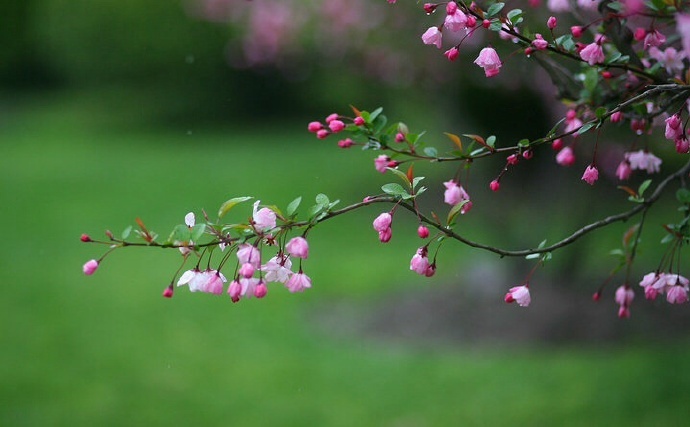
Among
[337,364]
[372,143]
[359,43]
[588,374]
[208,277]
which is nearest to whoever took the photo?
[208,277]

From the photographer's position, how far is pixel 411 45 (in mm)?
6379

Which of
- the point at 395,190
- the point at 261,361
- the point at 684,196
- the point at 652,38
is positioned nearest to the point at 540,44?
the point at 652,38

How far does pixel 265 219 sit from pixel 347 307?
4340 millimetres

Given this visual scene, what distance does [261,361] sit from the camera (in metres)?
5.17

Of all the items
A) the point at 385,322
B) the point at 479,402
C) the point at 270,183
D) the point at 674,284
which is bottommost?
the point at 674,284

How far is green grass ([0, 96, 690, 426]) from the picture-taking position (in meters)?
4.28

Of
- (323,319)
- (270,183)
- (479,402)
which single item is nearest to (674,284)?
(479,402)

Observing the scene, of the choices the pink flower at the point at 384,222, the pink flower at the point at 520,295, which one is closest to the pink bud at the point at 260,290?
the pink flower at the point at 384,222

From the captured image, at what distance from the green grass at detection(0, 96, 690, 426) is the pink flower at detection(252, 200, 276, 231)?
254cm

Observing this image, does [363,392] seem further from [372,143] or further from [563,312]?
[372,143]

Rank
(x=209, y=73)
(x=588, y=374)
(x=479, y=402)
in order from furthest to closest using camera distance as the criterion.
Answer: (x=209, y=73) < (x=588, y=374) < (x=479, y=402)

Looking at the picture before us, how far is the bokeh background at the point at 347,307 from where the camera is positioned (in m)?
4.41

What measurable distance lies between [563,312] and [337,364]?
1.52 meters

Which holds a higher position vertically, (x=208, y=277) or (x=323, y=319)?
(x=323, y=319)
